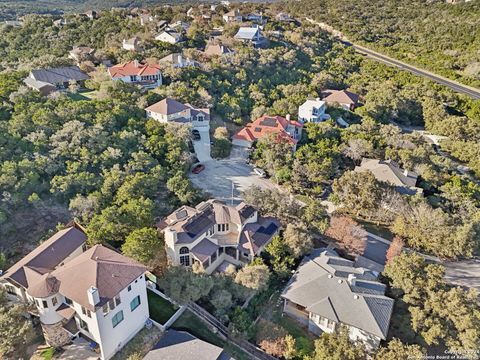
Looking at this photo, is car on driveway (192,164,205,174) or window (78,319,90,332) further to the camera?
car on driveway (192,164,205,174)

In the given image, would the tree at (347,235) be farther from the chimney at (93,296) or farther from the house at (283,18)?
the house at (283,18)

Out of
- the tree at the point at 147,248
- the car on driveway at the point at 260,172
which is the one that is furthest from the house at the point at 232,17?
the tree at the point at 147,248

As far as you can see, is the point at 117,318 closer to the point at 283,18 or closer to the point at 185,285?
the point at 185,285

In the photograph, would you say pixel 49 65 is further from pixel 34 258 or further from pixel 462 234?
pixel 462 234

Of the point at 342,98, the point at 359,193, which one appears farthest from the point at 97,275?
the point at 342,98

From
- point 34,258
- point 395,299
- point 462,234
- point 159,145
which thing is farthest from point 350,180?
point 34,258

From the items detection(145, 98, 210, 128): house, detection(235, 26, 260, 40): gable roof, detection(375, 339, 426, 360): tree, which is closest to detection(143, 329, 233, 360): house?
detection(375, 339, 426, 360): tree

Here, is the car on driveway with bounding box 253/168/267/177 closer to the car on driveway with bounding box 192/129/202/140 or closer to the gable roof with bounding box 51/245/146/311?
the car on driveway with bounding box 192/129/202/140
